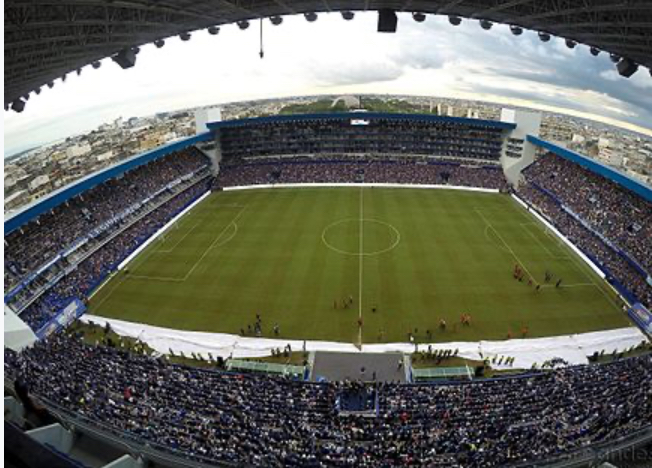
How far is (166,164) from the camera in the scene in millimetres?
57156

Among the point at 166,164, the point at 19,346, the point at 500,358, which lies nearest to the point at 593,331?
the point at 500,358

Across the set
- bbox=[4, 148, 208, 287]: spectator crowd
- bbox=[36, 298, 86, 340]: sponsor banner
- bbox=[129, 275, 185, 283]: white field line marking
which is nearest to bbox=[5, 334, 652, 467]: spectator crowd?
bbox=[36, 298, 86, 340]: sponsor banner

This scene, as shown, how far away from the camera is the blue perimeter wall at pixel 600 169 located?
38188 mm

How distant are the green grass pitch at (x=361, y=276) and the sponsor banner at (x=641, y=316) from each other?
2.90ft

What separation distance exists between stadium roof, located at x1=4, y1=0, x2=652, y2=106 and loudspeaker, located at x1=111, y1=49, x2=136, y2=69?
274 mm

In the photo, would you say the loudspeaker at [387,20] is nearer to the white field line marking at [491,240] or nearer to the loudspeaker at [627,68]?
the loudspeaker at [627,68]

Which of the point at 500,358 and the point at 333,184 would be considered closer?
the point at 500,358

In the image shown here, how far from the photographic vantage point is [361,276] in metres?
35.1

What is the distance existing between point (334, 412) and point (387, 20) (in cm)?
1519

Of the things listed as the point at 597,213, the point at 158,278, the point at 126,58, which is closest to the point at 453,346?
the point at 126,58

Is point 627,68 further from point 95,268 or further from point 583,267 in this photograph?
point 95,268

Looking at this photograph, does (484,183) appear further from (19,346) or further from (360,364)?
(19,346)

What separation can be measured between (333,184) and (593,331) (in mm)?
38571

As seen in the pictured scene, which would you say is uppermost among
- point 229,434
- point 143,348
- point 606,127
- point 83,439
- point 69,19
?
point 69,19
